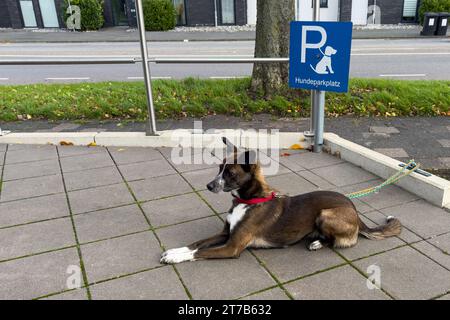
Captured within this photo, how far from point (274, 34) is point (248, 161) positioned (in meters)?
4.62

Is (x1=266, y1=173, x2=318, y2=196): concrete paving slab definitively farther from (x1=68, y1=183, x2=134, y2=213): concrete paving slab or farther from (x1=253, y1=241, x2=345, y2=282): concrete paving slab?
(x1=68, y1=183, x2=134, y2=213): concrete paving slab

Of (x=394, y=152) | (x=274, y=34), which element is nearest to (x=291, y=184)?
(x=394, y=152)

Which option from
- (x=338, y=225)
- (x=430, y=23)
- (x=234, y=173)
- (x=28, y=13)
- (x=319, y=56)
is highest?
(x=28, y=13)

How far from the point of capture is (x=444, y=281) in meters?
2.74

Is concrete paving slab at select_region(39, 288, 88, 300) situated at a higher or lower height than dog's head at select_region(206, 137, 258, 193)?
lower

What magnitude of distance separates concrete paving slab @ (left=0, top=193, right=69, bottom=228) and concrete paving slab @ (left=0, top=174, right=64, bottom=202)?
0.42ft

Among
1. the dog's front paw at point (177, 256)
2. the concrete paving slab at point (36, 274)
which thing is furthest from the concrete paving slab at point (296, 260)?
the concrete paving slab at point (36, 274)

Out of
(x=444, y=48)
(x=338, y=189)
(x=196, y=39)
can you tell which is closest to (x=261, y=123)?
(x=338, y=189)

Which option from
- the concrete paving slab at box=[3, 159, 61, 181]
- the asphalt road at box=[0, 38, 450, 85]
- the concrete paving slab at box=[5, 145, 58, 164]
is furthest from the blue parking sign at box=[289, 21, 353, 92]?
the asphalt road at box=[0, 38, 450, 85]

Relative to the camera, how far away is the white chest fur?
10.0 feet

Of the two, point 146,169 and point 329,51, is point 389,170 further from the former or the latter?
point 146,169

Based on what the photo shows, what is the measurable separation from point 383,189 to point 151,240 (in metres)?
2.51

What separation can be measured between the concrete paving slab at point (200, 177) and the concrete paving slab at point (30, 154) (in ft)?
6.89

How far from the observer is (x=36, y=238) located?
3438mm
